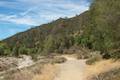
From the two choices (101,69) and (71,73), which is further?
(71,73)

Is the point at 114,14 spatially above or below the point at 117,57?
above

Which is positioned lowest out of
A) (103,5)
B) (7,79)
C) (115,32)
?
(7,79)

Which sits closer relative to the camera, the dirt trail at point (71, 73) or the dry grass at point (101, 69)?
the dirt trail at point (71, 73)

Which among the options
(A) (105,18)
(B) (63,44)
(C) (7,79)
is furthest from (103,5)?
(B) (63,44)

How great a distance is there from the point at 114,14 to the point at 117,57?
325 inches

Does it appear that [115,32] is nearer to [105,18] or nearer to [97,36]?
[105,18]

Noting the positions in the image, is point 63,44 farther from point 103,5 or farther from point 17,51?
point 103,5

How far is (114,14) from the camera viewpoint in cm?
3100

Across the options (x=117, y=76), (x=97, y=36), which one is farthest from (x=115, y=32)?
(x=97, y=36)

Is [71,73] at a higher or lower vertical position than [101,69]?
lower

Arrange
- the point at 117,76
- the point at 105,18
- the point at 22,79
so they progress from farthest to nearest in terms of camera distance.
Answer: the point at 105,18
the point at 22,79
the point at 117,76

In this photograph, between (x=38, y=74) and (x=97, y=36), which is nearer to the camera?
(x=38, y=74)

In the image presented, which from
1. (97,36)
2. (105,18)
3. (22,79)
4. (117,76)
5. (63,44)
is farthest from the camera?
(63,44)

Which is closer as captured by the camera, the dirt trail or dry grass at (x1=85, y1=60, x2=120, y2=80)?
the dirt trail
